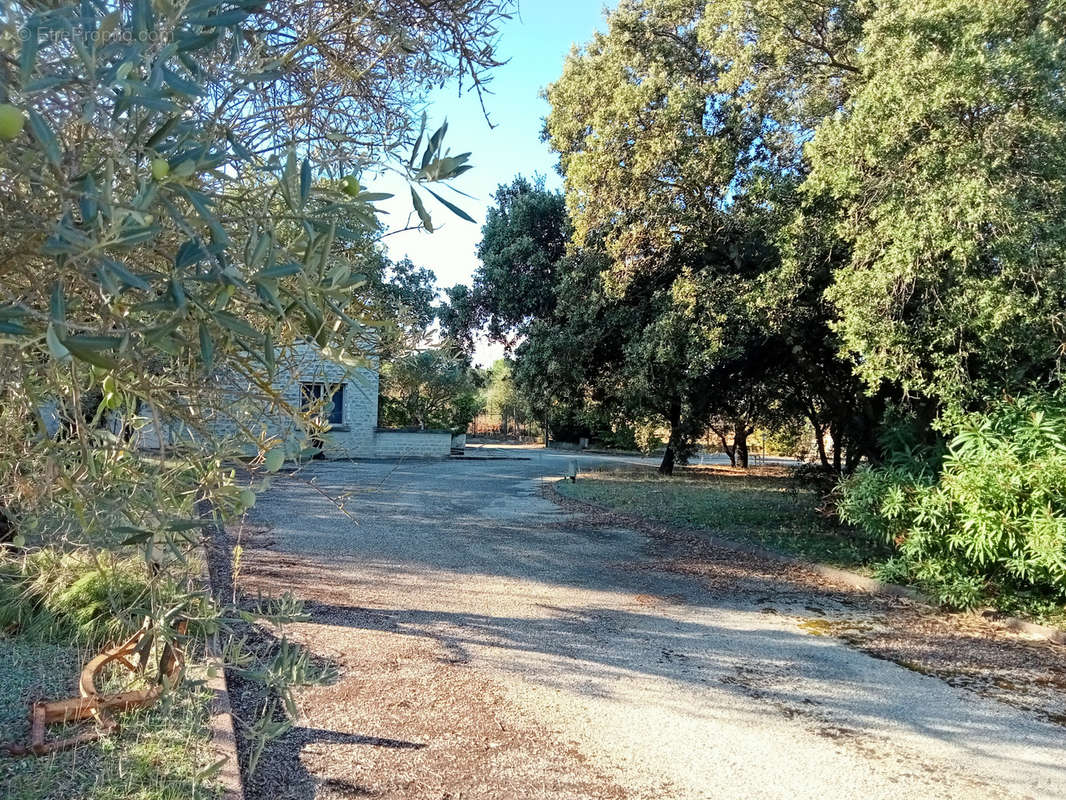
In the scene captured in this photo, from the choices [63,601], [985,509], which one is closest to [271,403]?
[63,601]

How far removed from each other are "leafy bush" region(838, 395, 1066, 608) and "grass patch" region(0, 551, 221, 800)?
6884 mm

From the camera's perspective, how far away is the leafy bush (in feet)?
21.7

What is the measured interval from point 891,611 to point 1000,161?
15.2 ft

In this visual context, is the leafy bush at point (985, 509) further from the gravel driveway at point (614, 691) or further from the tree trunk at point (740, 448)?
the tree trunk at point (740, 448)

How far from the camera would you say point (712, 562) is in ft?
32.7

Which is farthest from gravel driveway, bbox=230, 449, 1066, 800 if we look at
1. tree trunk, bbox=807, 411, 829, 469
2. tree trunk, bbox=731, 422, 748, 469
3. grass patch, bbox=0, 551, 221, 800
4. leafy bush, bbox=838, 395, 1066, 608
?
tree trunk, bbox=731, 422, 748, 469

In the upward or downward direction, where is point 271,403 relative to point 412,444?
upward

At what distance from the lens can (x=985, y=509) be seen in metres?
6.93

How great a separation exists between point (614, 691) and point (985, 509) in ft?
14.4

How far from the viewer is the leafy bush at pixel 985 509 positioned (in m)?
6.62

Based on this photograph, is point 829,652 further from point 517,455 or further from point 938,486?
point 517,455

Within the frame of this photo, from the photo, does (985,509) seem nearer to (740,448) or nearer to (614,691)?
(614,691)

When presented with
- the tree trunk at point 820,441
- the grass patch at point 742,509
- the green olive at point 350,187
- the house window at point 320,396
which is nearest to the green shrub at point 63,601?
the house window at point 320,396

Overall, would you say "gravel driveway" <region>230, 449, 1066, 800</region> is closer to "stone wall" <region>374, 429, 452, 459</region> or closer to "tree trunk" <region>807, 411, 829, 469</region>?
"tree trunk" <region>807, 411, 829, 469</region>
